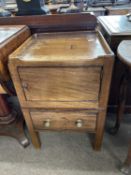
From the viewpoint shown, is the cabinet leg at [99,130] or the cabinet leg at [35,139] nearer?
the cabinet leg at [99,130]

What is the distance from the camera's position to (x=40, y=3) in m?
1.22

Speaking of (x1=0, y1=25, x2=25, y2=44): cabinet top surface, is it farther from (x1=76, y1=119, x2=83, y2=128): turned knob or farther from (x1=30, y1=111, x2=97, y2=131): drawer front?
(x1=76, y1=119, x2=83, y2=128): turned knob

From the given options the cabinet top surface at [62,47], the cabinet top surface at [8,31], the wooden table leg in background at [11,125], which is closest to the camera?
the cabinet top surface at [62,47]

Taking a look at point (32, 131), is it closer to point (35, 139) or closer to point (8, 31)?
point (35, 139)

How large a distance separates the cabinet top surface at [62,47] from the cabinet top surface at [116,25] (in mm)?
105

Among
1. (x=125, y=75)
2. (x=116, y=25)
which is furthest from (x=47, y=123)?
(x=116, y=25)

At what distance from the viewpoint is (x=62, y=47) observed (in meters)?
0.89

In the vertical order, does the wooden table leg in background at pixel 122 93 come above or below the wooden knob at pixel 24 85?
below

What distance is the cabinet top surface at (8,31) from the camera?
2.97 ft

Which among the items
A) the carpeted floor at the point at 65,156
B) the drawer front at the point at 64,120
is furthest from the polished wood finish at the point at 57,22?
the carpeted floor at the point at 65,156

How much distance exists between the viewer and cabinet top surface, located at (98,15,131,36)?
97 centimetres

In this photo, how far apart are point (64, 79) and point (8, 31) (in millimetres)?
542

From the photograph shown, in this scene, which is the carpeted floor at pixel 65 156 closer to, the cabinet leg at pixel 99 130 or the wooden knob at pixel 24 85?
the cabinet leg at pixel 99 130

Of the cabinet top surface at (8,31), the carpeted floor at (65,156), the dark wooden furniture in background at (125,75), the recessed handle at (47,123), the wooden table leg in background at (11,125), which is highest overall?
the cabinet top surface at (8,31)
